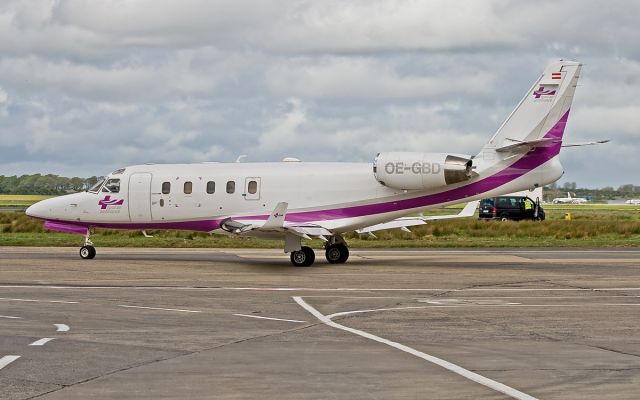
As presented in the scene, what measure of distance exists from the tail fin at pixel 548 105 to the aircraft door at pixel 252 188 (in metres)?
7.68

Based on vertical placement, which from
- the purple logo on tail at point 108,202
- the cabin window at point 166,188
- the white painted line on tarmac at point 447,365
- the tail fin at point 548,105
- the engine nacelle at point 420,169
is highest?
the tail fin at point 548,105

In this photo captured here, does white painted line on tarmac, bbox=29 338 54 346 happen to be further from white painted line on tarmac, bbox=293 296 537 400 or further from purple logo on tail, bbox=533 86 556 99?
purple logo on tail, bbox=533 86 556 99

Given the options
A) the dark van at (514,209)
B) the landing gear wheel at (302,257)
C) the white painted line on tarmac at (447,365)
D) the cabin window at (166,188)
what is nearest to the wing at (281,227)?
the landing gear wheel at (302,257)

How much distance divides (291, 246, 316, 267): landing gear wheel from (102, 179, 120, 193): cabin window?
7.08 m

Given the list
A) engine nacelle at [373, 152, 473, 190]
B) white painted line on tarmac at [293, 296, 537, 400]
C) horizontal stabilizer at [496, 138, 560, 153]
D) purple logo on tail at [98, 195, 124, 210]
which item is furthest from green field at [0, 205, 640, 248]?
white painted line on tarmac at [293, 296, 537, 400]

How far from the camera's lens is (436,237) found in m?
53.2

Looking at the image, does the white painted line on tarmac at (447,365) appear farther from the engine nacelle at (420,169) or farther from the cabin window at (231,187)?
the cabin window at (231,187)

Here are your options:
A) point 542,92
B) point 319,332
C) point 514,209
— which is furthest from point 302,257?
point 514,209

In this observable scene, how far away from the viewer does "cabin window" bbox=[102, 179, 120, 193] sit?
35.7 metres

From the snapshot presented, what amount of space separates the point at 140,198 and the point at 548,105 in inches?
540

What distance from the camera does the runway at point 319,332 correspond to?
11680 mm

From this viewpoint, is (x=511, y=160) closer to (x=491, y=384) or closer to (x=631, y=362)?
(x=631, y=362)

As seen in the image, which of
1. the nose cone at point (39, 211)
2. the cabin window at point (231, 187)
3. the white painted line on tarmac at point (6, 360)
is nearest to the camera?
the white painted line on tarmac at point (6, 360)

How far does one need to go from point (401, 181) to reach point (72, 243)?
19757 millimetres
